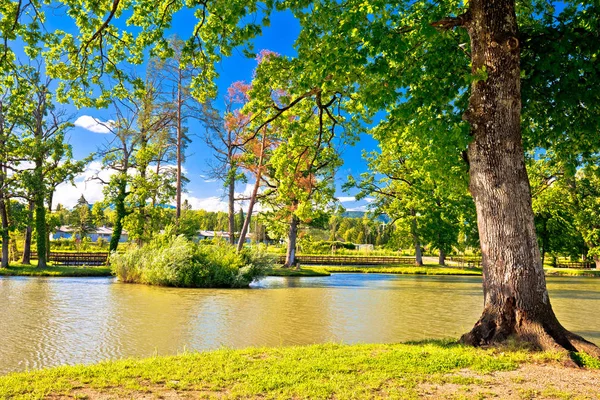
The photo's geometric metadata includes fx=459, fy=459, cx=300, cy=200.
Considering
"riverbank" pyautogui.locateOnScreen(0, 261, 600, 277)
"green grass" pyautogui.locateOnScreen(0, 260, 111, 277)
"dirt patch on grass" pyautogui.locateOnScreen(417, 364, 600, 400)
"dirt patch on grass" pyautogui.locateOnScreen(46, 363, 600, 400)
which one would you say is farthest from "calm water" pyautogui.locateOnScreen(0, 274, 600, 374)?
"riverbank" pyautogui.locateOnScreen(0, 261, 600, 277)

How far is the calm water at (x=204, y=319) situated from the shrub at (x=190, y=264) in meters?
1.02

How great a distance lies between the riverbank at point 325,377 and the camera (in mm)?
4461

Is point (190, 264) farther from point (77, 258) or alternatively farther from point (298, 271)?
point (77, 258)

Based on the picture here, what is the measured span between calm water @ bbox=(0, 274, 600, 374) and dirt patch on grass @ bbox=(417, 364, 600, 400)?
4.00 meters

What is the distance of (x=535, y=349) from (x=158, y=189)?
26.7 meters

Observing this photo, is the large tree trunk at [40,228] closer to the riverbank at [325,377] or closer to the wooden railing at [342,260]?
the wooden railing at [342,260]

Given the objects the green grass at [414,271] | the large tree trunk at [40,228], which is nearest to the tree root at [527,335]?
the large tree trunk at [40,228]

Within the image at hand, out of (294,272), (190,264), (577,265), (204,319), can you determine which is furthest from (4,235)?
(577,265)

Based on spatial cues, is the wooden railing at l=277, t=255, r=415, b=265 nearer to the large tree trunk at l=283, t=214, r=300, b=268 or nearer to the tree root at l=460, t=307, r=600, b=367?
the large tree trunk at l=283, t=214, r=300, b=268

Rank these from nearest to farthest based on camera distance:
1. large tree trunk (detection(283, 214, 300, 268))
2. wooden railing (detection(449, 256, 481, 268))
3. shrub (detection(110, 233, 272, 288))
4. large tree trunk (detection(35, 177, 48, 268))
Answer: shrub (detection(110, 233, 272, 288)) < large tree trunk (detection(35, 177, 48, 268)) < large tree trunk (detection(283, 214, 300, 268)) < wooden railing (detection(449, 256, 481, 268))

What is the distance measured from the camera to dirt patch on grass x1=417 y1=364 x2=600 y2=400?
4473mm

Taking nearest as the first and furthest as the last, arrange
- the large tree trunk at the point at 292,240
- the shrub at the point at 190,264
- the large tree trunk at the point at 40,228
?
1. the shrub at the point at 190,264
2. the large tree trunk at the point at 40,228
3. the large tree trunk at the point at 292,240

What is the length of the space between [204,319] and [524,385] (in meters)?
7.90

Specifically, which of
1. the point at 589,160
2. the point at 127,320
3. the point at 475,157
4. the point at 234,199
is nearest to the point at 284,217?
the point at 234,199
